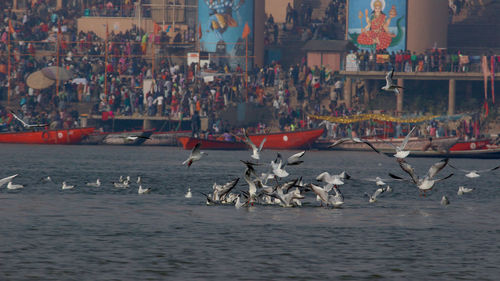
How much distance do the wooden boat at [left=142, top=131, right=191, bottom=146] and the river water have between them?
2723cm

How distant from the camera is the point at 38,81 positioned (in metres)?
73.4

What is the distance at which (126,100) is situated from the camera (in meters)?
73.4

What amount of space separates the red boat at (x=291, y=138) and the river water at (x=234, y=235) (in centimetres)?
2206

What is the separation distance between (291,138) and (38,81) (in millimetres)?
17736

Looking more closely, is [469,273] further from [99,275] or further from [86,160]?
[86,160]

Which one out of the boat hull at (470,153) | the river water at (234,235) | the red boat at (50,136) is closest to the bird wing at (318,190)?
the river water at (234,235)

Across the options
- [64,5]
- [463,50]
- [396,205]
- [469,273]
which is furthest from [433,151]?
[469,273]

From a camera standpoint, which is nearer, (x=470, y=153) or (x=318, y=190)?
(x=318, y=190)

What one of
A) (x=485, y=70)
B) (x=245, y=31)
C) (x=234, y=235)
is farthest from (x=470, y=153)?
(x=234, y=235)

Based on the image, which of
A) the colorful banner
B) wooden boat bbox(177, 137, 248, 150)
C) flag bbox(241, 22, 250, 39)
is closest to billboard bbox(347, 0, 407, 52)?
flag bbox(241, 22, 250, 39)

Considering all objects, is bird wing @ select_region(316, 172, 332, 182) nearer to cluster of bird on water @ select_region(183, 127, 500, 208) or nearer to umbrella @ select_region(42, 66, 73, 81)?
cluster of bird on water @ select_region(183, 127, 500, 208)

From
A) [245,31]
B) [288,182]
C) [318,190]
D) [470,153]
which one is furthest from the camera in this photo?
[245,31]

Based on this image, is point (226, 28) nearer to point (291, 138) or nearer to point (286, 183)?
point (291, 138)

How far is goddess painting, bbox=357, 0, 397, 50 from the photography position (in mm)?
80125
